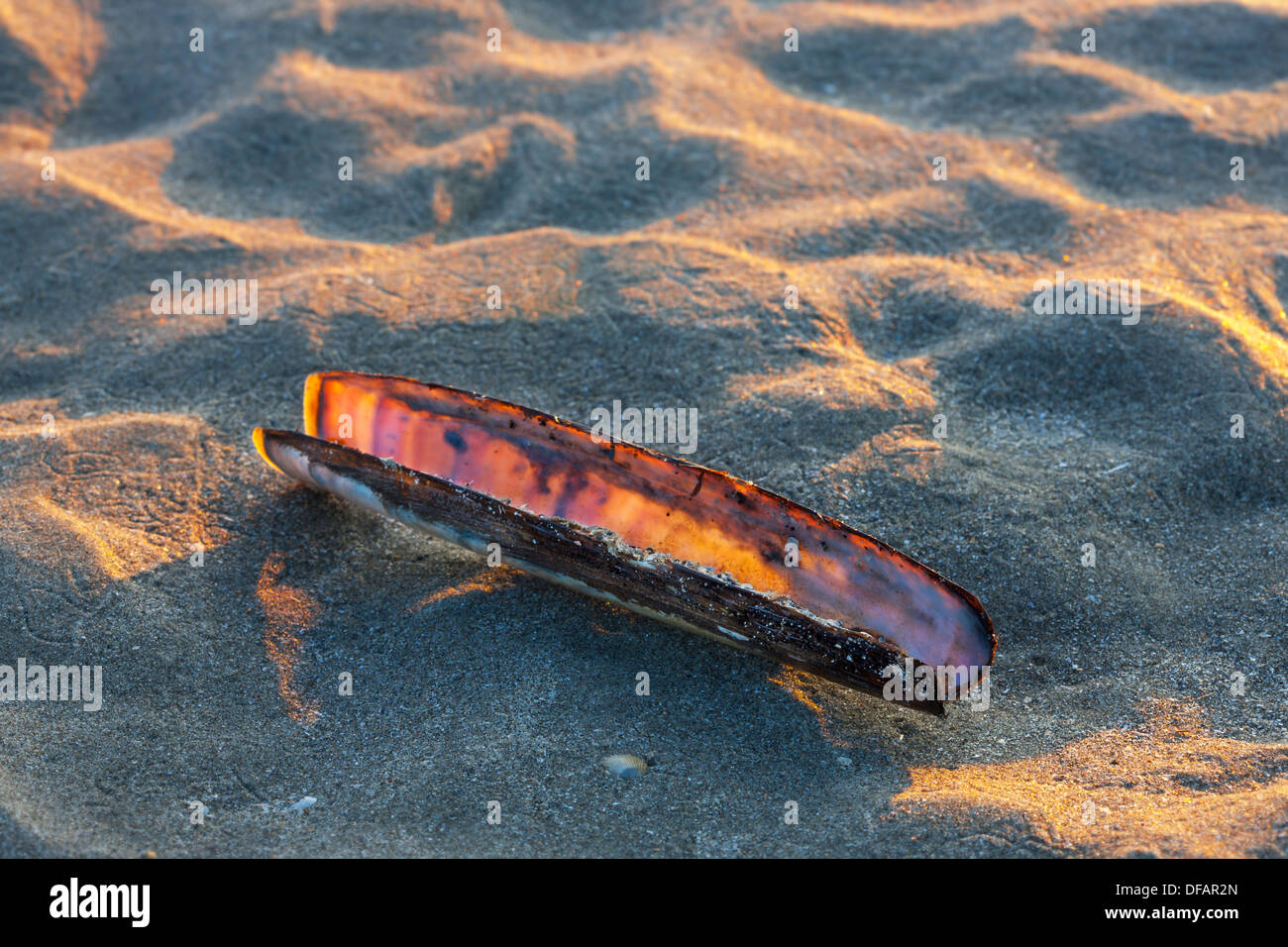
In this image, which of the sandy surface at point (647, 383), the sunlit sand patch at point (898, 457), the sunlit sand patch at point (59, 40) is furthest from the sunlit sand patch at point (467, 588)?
the sunlit sand patch at point (59, 40)

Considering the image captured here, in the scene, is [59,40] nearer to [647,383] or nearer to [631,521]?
[647,383]

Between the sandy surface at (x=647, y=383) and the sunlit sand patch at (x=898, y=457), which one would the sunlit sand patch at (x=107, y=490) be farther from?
the sunlit sand patch at (x=898, y=457)

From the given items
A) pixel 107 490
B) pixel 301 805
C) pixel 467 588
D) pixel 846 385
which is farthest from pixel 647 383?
pixel 301 805

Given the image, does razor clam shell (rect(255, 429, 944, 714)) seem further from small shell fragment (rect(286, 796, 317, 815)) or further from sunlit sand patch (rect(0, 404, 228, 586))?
small shell fragment (rect(286, 796, 317, 815))

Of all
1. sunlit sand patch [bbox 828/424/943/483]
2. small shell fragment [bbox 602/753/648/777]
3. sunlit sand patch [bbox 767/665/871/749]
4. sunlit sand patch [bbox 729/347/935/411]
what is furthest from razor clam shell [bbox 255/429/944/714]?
sunlit sand patch [bbox 729/347/935/411]

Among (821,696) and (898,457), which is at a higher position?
(898,457)
